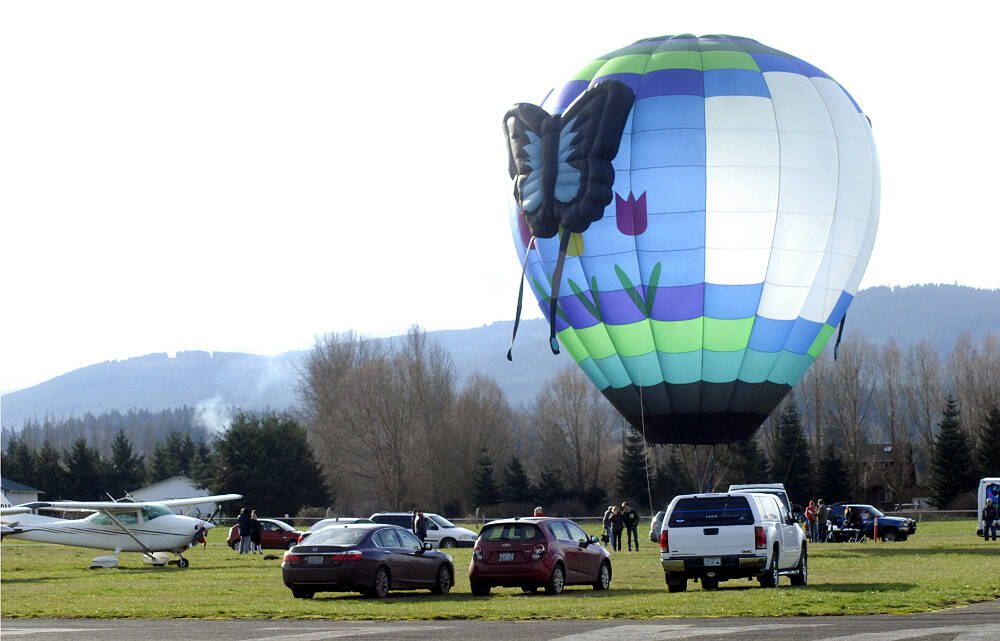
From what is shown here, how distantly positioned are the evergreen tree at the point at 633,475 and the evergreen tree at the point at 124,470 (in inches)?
1539

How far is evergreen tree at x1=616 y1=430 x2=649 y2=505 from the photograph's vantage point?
9506cm

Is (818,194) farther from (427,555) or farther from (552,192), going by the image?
(427,555)

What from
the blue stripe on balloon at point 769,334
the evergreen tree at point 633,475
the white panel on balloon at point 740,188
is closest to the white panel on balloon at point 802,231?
the white panel on balloon at point 740,188

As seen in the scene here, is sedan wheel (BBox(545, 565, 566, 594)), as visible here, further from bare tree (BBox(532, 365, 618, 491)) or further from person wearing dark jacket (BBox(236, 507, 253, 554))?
bare tree (BBox(532, 365, 618, 491))

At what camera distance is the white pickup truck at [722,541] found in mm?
22312

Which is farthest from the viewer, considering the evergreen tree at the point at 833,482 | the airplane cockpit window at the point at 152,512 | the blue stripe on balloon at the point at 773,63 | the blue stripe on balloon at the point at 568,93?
the evergreen tree at the point at 833,482

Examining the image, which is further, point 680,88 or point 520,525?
point 680,88

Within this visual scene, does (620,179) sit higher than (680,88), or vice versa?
(680,88)

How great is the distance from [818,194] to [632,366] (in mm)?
6963

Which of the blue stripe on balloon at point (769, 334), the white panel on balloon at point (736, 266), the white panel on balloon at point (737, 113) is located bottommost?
the blue stripe on balloon at point (769, 334)

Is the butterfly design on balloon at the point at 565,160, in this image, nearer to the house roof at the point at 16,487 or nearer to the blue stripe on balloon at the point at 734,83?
the blue stripe on balloon at the point at 734,83

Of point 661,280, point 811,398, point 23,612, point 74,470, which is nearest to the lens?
point 23,612

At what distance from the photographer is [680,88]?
120 ft

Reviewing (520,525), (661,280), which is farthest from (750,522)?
(661,280)
